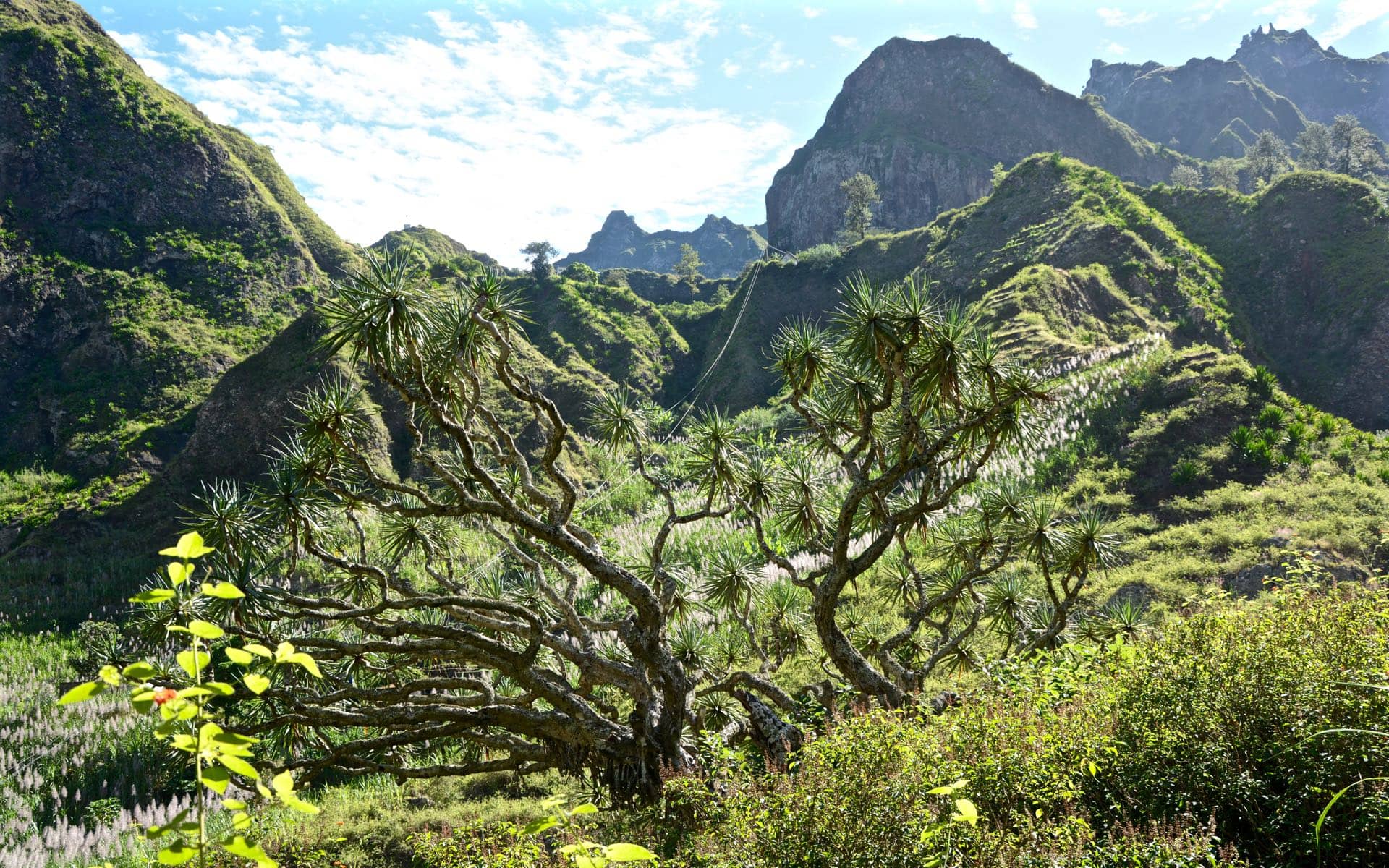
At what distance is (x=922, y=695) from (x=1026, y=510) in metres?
3.75

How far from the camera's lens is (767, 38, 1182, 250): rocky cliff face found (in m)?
87.3

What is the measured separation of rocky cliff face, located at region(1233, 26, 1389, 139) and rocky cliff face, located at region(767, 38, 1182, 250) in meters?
76.7

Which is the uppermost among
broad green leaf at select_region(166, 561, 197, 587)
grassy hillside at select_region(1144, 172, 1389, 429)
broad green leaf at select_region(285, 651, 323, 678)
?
grassy hillside at select_region(1144, 172, 1389, 429)

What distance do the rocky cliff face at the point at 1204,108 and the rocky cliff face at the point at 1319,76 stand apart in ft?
67.4

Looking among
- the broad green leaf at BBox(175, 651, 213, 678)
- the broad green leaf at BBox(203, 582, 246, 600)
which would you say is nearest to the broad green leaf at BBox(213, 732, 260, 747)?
the broad green leaf at BBox(175, 651, 213, 678)

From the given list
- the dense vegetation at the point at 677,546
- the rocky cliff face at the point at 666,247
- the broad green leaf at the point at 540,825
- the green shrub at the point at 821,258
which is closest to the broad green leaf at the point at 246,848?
the dense vegetation at the point at 677,546

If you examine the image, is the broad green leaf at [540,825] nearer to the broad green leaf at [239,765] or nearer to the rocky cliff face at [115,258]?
the broad green leaf at [239,765]

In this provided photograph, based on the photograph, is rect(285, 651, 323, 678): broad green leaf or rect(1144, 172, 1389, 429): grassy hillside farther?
rect(1144, 172, 1389, 429): grassy hillside

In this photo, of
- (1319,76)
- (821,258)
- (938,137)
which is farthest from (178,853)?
(1319,76)

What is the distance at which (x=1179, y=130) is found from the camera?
398ft

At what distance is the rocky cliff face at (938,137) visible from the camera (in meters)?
87.3

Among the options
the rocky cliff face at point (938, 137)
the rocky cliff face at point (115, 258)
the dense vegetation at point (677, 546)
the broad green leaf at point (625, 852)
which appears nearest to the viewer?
the broad green leaf at point (625, 852)

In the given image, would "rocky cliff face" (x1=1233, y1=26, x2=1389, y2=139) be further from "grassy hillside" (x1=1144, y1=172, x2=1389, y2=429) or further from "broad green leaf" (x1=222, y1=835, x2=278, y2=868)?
"broad green leaf" (x1=222, y1=835, x2=278, y2=868)

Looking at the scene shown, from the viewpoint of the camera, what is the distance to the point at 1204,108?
4766 inches
